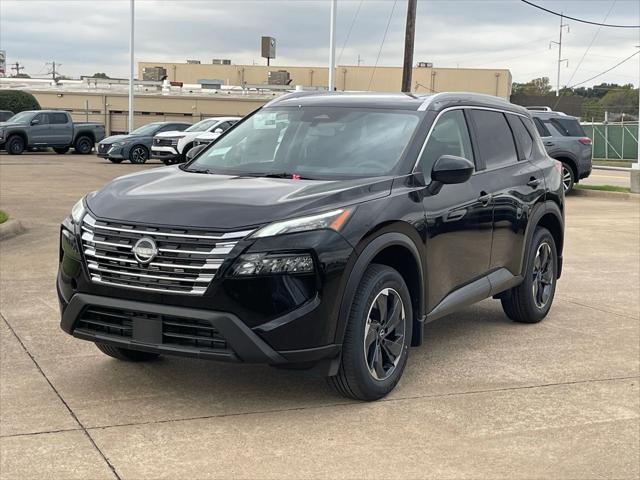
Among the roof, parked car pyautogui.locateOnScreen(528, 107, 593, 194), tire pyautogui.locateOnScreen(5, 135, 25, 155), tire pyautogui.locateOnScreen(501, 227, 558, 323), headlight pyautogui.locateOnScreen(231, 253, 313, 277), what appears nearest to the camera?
headlight pyautogui.locateOnScreen(231, 253, 313, 277)

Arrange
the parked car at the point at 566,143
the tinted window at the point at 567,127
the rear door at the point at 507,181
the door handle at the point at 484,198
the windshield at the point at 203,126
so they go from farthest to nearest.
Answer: the windshield at the point at 203,126 → the tinted window at the point at 567,127 → the parked car at the point at 566,143 → the rear door at the point at 507,181 → the door handle at the point at 484,198

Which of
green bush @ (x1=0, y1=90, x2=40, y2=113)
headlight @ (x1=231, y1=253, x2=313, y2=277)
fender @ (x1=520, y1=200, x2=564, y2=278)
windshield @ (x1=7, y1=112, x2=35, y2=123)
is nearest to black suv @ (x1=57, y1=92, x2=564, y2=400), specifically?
headlight @ (x1=231, y1=253, x2=313, y2=277)

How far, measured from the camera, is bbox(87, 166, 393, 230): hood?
179 inches

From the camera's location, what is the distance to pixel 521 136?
23.6 ft

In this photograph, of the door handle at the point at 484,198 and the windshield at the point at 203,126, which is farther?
the windshield at the point at 203,126

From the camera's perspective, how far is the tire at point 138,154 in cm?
2936

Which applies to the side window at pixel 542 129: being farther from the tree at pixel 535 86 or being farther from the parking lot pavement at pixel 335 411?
the tree at pixel 535 86

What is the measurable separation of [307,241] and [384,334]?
0.94 m

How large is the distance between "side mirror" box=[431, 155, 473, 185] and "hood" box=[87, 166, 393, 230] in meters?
0.38

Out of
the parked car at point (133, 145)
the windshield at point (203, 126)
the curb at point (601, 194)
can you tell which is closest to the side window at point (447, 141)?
the curb at point (601, 194)

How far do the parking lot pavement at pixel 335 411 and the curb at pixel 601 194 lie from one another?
45.1 ft

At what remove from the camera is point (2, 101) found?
45.9m

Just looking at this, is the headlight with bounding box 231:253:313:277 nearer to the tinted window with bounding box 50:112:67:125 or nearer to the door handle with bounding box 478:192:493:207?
the door handle with bounding box 478:192:493:207

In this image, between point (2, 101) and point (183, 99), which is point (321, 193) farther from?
point (183, 99)
